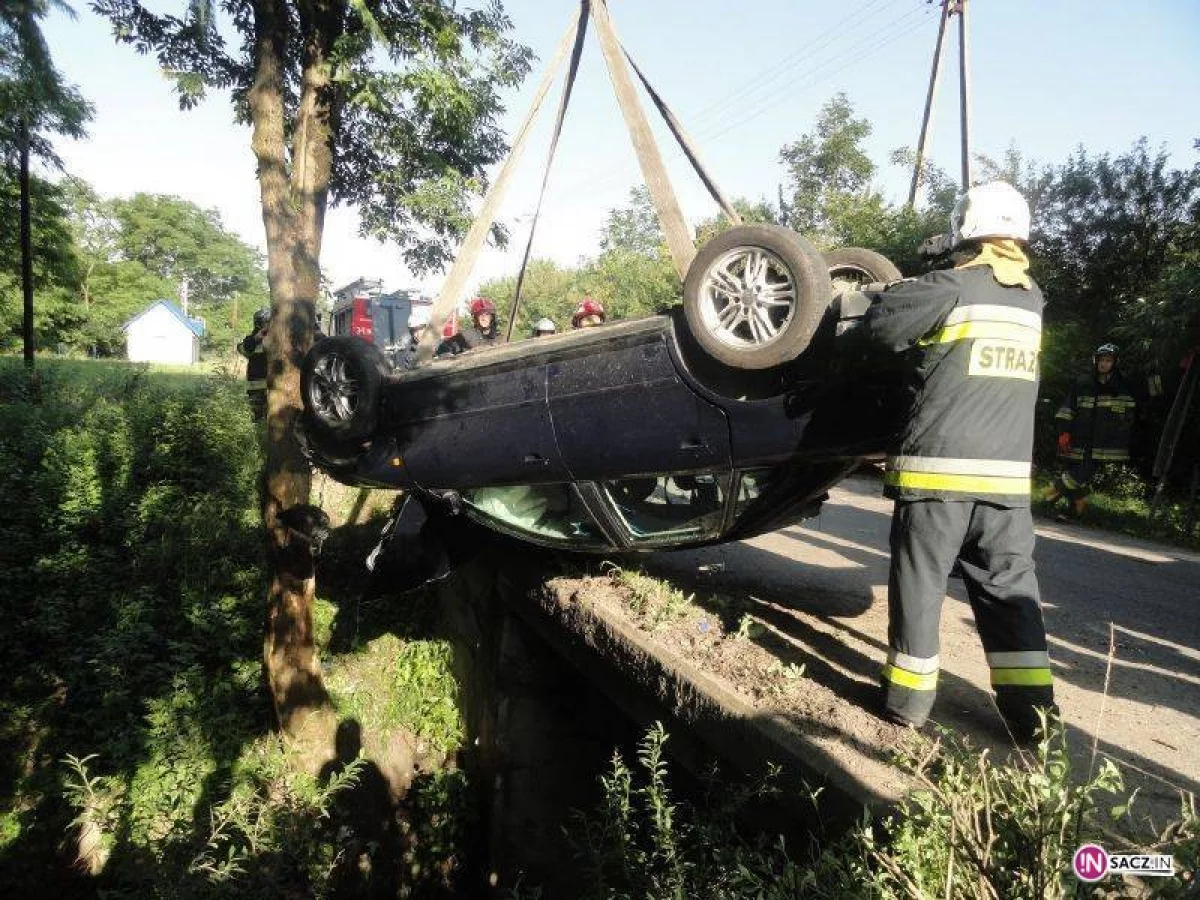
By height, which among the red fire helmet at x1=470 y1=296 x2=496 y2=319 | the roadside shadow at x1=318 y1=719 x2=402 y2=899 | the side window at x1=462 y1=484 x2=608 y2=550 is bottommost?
the roadside shadow at x1=318 y1=719 x2=402 y2=899

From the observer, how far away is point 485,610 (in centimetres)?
537

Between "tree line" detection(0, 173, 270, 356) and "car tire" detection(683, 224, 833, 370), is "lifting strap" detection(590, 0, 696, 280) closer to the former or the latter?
"car tire" detection(683, 224, 833, 370)

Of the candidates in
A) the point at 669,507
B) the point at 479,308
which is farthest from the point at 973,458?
the point at 479,308

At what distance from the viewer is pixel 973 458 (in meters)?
2.13

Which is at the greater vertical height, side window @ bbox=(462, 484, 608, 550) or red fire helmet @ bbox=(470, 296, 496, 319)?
red fire helmet @ bbox=(470, 296, 496, 319)

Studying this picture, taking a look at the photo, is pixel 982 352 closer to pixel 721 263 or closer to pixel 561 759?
pixel 721 263

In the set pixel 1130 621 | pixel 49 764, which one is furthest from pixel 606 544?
pixel 49 764

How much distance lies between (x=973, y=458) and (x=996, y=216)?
2.60 ft

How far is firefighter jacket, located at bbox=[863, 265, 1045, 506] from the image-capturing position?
2.12 m

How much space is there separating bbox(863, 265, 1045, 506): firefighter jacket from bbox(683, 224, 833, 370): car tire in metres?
0.23

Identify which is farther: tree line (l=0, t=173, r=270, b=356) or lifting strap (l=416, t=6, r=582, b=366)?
tree line (l=0, t=173, r=270, b=356)

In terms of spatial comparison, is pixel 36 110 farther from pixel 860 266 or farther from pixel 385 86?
pixel 860 266

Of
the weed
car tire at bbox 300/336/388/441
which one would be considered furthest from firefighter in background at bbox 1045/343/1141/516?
car tire at bbox 300/336/388/441

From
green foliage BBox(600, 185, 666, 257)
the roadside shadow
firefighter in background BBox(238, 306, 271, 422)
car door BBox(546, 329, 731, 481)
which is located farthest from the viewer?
green foliage BBox(600, 185, 666, 257)
